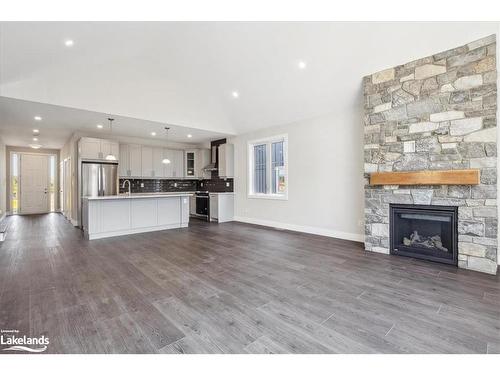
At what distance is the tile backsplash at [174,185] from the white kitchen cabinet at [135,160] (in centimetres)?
38

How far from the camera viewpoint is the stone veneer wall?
3.15m

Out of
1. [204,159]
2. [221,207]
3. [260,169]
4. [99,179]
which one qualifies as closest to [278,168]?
[260,169]

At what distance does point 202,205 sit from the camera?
827 cm

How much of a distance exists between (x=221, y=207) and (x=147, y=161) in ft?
9.64

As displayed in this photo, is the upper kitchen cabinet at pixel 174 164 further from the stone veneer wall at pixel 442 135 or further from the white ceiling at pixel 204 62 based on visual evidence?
the stone veneer wall at pixel 442 135

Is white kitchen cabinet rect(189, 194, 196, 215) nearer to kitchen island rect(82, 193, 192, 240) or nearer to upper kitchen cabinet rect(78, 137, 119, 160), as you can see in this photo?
kitchen island rect(82, 193, 192, 240)

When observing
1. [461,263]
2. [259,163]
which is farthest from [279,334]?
[259,163]

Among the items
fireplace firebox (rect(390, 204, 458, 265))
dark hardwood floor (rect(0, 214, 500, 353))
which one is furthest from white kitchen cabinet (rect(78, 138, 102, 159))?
fireplace firebox (rect(390, 204, 458, 265))

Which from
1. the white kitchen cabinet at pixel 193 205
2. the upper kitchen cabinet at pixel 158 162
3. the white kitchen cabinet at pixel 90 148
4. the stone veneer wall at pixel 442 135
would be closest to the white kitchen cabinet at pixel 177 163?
the upper kitchen cabinet at pixel 158 162

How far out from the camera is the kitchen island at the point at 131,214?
5.23 metres

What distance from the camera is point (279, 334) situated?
1898mm

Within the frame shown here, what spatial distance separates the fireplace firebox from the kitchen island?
16.2 ft

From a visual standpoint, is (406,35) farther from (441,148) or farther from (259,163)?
(259,163)
